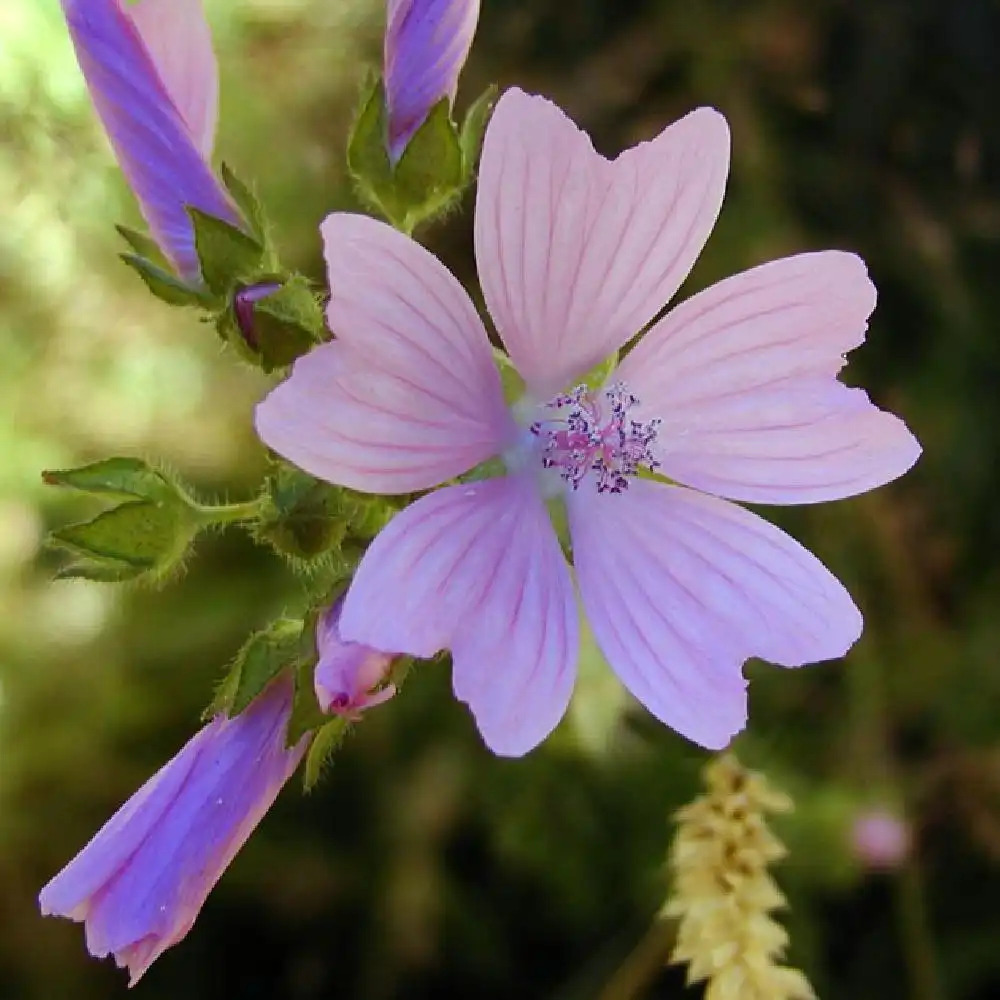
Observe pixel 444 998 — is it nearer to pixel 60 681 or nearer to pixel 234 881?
pixel 234 881

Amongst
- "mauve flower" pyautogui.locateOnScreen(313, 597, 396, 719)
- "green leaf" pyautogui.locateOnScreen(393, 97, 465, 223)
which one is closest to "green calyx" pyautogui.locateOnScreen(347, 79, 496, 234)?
"green leaf" pyautogui.locateOnScreen(393, 97, 465, 223)

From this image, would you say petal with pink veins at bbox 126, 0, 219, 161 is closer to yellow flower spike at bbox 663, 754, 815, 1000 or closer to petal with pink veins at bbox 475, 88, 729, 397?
petal with pink veins at bbox 475, 88, 729, 397

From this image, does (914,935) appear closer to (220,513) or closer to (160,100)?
(220,513)

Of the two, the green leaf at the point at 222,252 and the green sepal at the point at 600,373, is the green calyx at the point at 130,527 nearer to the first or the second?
the green leaf at the point at 222,252

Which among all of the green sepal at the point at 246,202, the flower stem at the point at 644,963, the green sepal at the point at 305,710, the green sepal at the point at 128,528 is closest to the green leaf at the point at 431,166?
the green sepal at the point at 246,202

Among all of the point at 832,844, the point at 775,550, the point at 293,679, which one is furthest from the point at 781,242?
the point at 293,679

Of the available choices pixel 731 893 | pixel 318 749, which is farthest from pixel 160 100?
pixel 731 893
